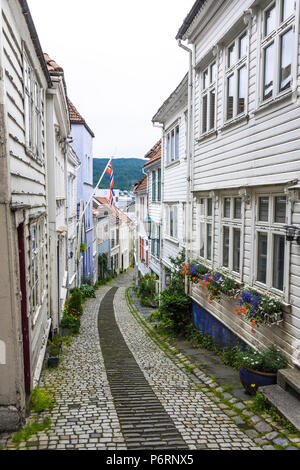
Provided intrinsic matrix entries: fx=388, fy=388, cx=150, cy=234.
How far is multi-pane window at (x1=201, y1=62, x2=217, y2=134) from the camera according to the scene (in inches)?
370

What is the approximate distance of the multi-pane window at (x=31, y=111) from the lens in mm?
6457

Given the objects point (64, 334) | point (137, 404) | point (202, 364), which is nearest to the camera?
point (137, 404)

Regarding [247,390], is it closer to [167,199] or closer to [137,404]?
[137,404]

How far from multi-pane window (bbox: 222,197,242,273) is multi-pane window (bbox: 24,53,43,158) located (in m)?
4.15

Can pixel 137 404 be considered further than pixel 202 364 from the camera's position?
No

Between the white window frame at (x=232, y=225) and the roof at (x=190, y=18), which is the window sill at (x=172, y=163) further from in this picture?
the white window frame at (x=232, y=225)

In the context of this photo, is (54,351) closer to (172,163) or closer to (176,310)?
(176,310)

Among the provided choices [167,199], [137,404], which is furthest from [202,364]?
[167,199]

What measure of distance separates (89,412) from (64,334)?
6177mm

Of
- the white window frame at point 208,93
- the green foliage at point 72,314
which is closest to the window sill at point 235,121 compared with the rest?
the white window frame at point 208,93

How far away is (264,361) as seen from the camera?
20.0 feet

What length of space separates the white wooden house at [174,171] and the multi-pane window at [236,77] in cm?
342

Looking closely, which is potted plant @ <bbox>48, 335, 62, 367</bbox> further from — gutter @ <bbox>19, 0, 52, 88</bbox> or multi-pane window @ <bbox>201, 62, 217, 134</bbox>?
multi-pane window @ <bbox>201, 62, 217, 134</bbox>
